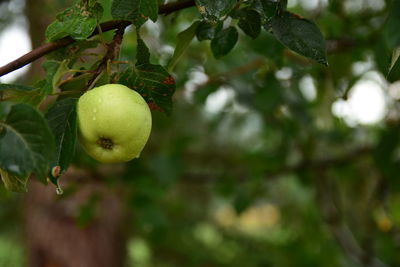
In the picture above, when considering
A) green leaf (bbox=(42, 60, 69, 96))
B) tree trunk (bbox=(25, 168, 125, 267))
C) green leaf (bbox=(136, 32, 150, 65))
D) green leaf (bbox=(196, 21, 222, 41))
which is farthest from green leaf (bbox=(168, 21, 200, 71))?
tree trunk (bbox=(25, 168, 125, 267))

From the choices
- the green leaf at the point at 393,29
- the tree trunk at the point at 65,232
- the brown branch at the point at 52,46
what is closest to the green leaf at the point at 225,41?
the brown branch at the point at 52,46

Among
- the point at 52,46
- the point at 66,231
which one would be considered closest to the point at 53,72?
the point at 52,46

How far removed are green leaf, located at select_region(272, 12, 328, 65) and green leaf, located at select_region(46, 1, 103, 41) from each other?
30cm

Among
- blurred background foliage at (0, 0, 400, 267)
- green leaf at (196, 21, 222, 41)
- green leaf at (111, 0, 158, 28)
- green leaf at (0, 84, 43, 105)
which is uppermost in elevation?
green leaf at (111, 0, 158, 28)

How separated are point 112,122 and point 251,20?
0.32m

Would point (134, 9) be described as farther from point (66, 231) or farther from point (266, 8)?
point (66, 231)

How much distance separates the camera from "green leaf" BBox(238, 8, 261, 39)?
0.91 metres

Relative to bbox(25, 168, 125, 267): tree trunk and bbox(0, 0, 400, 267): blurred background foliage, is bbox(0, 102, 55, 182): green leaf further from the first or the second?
bbox(25, 168, 125, 267): tree trunk

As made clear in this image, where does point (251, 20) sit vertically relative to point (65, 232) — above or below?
above

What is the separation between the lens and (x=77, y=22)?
84 cm

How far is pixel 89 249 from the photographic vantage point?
3004 mm

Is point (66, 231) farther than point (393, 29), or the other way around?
point (66, 231)

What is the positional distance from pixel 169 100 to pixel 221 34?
19 centimetres

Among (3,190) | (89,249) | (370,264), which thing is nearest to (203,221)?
(89,249)
